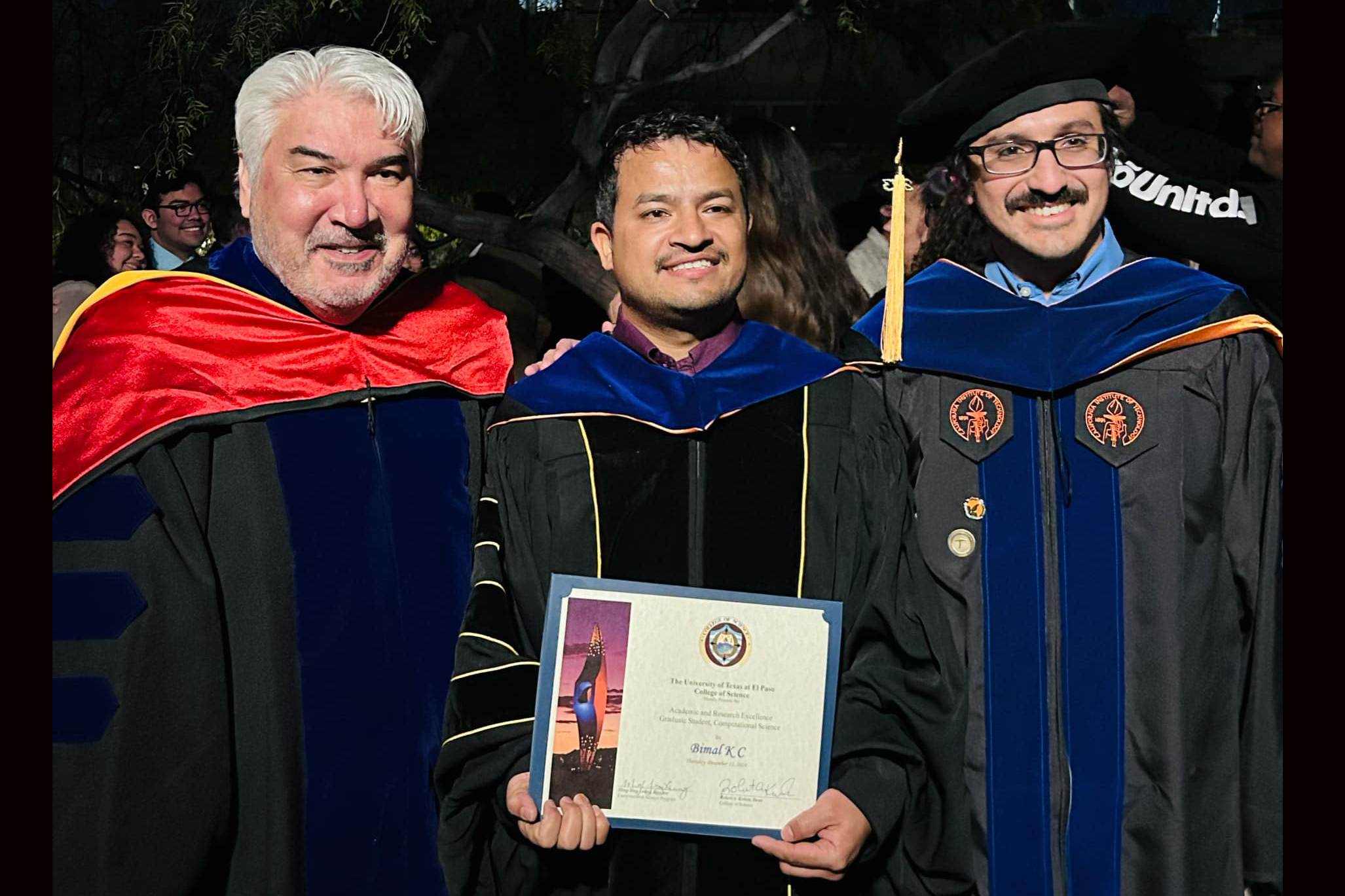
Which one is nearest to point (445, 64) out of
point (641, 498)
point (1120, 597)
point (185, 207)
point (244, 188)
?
point (185, 207)

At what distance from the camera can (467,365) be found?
11.3ft

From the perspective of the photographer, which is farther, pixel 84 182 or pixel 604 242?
pixel 84 182

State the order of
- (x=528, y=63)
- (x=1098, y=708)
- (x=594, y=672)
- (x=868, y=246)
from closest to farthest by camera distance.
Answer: (x=594, y=672) < (x=1098, y=708) < (x=868, y=246) < (x=528, y=63)

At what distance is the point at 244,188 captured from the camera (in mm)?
3318

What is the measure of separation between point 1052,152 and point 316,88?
168 centimetres

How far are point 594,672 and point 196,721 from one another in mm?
923

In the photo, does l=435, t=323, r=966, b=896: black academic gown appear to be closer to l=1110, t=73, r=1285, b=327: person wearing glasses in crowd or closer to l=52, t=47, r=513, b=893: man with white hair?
l=52, t=47, r=513, b=893: man with white hair

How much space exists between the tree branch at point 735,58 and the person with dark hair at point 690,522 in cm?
333

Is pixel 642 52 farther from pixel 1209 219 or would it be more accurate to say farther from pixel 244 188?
pixel 244 188

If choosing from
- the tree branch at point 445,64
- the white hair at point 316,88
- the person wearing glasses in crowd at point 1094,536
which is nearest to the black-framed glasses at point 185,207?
the tree branch at point 445,64

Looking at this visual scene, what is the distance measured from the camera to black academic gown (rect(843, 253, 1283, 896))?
3.25 metres

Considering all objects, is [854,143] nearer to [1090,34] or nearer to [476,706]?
[1090,34]

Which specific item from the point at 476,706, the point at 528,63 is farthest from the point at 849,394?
the point at 528,63

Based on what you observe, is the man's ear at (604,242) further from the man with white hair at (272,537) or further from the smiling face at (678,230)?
the man with white hair at (272,537)
